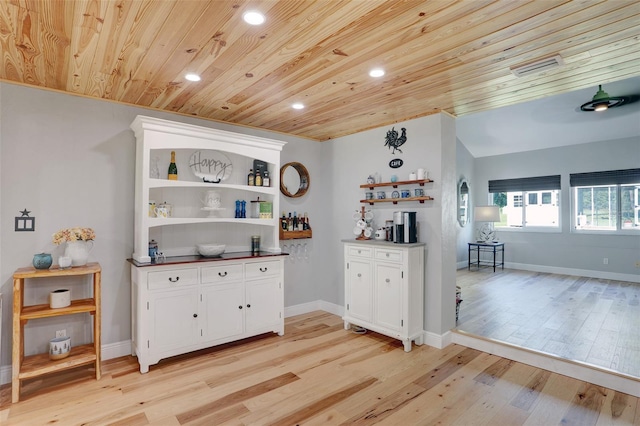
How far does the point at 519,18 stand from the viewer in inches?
69.9

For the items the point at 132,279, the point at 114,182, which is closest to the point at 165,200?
the point at 114,182

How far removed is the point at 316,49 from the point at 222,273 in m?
2.25

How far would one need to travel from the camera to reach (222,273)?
10.7ft

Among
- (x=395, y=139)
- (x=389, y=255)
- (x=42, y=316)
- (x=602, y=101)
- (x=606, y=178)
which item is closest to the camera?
(x=42, y=316)

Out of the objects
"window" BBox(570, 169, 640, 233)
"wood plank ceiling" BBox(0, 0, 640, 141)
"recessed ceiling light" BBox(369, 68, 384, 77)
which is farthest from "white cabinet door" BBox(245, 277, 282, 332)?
"window" BBox(570, 169, 640, 233)

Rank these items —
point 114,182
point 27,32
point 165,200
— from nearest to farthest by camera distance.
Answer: point 27,32 < point 114,182 < point 165,200

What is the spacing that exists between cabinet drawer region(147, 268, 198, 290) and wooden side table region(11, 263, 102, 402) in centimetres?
40

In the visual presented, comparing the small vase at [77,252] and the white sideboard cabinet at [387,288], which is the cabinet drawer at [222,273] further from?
the white sideboard cabinet at [387,288]

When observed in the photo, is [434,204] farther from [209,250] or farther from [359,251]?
[209,250]

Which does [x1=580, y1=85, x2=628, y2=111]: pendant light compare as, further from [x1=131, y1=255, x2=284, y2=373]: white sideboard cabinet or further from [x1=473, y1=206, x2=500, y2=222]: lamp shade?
[x1=131, y1=255, x2=284, y2=373]: white sideboard cabinet

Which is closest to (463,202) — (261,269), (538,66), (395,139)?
(395,139)

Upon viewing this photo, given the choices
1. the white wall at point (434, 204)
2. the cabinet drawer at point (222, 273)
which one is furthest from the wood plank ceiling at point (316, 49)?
the cabinet drawer at point (222, 273)

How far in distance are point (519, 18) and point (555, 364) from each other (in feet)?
9.04

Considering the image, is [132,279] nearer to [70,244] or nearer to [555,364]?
[70,244]
